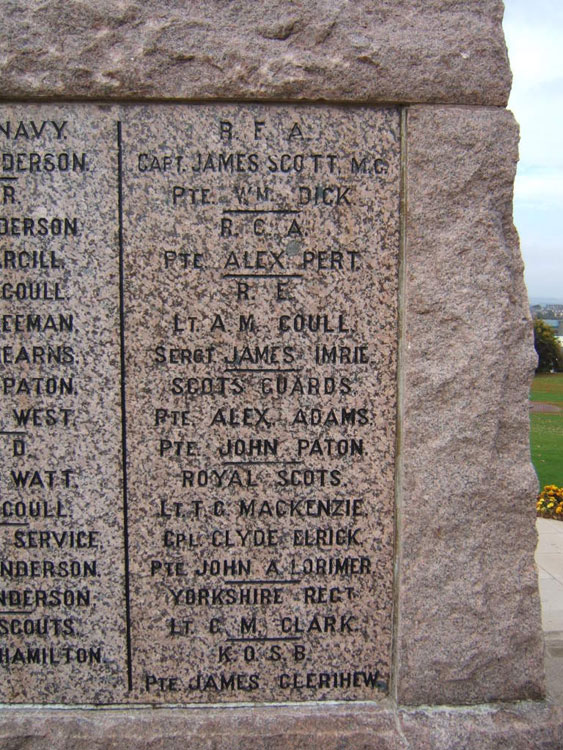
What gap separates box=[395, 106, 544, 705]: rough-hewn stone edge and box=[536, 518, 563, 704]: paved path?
1.00 feet

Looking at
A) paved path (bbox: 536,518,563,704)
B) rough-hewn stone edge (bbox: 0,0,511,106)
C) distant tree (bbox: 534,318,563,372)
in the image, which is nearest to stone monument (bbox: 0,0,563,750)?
rough-hewn stone edge (bbox: 0,0,511,106)

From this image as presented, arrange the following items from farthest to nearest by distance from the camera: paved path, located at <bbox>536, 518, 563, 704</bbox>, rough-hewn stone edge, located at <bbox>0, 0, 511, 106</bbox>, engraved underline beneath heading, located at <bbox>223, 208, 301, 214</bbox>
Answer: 1. paved path, located at <bbox>536, 518, 563, 704</bbox>
2. engraved underline beneath heading, located at <bbox>223, 208, 301, 214</bbox>
3. rough-hewn stone edge, located at <bbox>0, 0, 511, 106</bbox>

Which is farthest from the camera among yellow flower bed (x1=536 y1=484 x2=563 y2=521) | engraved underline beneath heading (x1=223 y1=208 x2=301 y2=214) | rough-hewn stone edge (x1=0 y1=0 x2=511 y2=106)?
yellow flower bed (x1=536 y1=484 x2=563 y2=521)

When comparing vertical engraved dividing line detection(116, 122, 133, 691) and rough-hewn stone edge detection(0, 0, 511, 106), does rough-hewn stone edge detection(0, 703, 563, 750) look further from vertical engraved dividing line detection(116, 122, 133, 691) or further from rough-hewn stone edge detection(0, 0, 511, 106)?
rough-hewn stone edge detection(0, 0, 511, 106)

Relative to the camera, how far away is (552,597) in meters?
4.35

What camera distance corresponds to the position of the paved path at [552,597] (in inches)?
111

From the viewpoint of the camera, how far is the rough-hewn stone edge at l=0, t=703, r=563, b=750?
2447mm

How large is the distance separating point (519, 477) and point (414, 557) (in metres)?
0.55

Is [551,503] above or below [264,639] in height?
below

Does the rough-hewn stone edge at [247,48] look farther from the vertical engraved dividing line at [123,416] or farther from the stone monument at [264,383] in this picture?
the vertical engraved dividing line at [123,416]

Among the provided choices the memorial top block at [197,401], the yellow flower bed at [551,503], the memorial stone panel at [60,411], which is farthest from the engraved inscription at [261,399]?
the yellow flower bed at [551,503]

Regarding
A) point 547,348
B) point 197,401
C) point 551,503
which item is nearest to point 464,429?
point 197,401

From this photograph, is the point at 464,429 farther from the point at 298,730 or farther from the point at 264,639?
the point at 298,730

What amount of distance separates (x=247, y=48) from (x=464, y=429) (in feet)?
5.76
